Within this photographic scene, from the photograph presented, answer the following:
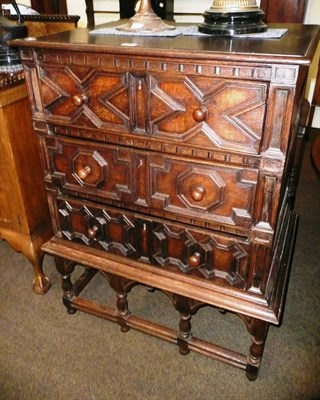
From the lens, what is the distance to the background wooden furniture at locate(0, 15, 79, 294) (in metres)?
1.27

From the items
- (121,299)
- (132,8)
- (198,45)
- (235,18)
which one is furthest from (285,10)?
(121,299)

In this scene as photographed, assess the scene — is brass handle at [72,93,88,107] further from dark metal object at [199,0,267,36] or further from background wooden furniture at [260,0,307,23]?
background wooden furniture at [260,0,307,23]

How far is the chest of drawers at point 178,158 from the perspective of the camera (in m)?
0.83

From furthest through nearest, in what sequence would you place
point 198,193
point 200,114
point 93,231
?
point 93,231 < point 198,193 < point 200,114

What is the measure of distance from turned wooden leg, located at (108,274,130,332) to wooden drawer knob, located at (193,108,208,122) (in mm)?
654

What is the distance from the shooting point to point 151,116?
3.07ft

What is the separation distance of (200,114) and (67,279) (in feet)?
2.90

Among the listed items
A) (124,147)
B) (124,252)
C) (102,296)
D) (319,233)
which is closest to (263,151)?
(124,147)

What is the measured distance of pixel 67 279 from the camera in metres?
1.43

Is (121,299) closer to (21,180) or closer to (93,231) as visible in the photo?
(93,231)

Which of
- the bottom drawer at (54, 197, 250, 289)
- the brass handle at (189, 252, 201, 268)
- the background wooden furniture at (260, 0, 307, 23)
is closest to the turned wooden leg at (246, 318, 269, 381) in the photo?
the bottom drawer at (54, 197, 250, 289)

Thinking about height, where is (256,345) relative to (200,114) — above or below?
below

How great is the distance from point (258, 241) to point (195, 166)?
256 mm

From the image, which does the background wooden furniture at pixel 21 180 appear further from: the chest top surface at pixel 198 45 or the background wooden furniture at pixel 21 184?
the chest top surface at pixel 198 45
